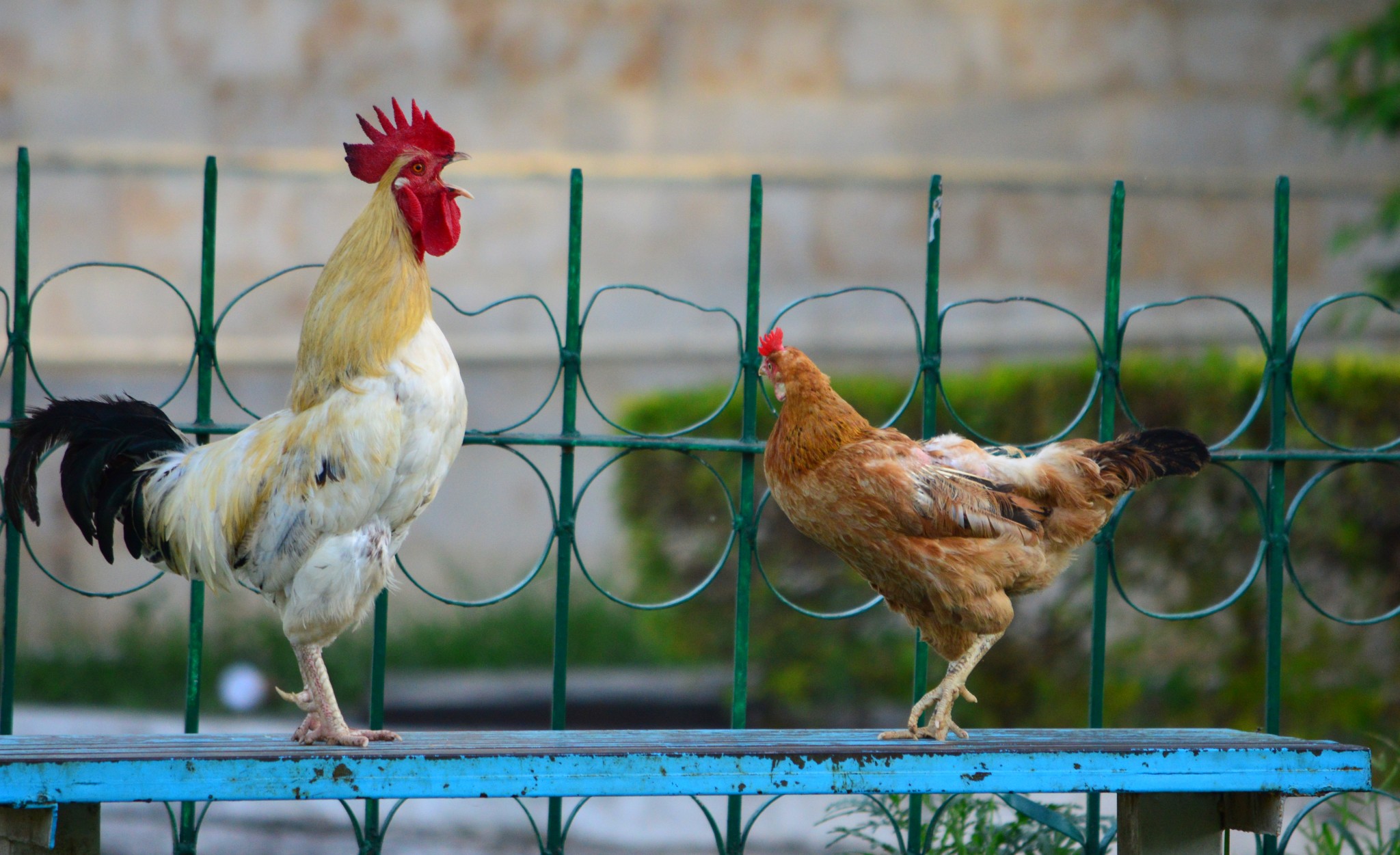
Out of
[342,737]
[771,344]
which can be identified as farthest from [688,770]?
[771,344]

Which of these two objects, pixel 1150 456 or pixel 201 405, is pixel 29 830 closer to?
pixel 201 405

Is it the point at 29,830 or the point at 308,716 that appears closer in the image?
the point at 29,830

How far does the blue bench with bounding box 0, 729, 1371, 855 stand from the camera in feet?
7.72

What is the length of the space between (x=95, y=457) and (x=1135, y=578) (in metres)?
4.23

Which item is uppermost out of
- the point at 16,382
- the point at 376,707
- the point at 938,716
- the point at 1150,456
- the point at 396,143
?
the point at 396,143

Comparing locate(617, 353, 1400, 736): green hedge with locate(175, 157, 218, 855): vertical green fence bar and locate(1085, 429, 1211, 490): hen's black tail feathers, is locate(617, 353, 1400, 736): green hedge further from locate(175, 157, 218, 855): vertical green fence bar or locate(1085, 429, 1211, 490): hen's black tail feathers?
locate(175, 157, 218, 855): vertical green fence bar

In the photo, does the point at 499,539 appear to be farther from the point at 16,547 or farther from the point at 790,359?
the point at 790,359

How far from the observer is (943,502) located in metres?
2.60

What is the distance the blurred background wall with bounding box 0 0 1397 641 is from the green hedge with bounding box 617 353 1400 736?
1679 millimetres

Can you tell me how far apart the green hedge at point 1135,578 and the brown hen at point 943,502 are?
2.25 meters

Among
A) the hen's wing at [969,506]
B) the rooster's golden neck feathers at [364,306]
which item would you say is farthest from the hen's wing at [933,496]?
the rooster's golden neck feathers at [364,306]

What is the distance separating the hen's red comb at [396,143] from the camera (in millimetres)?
2613

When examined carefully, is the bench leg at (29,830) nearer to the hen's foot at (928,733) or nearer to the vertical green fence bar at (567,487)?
the vertical green fence bar at (567,487)

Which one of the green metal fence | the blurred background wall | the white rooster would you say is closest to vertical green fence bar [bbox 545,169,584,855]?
the green metal fence
